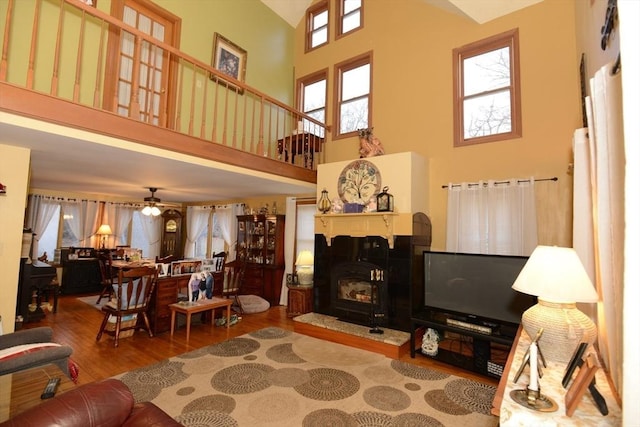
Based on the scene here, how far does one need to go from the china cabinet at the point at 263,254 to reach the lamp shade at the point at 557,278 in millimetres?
4855

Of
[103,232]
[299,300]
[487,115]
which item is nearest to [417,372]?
[299,300]

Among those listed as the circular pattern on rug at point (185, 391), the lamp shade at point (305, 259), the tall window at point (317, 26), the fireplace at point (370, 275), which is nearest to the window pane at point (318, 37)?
the tall window at point (317, 26)

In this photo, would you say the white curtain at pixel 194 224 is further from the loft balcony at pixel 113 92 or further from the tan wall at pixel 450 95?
the tan wall at pixel 450 95

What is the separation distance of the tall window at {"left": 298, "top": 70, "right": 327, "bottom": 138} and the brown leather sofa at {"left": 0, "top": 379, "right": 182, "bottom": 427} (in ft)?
16.1

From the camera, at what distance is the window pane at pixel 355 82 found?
5.55 metres

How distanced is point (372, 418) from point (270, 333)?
2.22 metres

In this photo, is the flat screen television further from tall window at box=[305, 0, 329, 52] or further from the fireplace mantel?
tall window at box=[305, 0, 329, 52]

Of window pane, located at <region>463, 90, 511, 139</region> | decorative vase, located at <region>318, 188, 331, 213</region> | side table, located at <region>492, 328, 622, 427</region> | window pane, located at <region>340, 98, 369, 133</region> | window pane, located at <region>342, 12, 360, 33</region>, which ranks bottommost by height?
side table, located at <region>492, 328, 622, 427</region>

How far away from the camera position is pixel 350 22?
5883 mm

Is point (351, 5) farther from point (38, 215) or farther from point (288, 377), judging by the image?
point (38, 215)

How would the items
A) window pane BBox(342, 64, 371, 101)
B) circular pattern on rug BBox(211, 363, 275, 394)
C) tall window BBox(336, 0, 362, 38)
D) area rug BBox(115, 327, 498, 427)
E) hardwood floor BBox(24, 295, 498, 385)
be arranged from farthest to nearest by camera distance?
tall window BBox(336, 0, 362, 38), window pane BBox(342, 64, 371, 101), hardwood floor BBox(24, 295, 498, 385), circular pattern on rug BBox(211, 363, 275, 394), area rug BBox(115, 327, 498, 427)

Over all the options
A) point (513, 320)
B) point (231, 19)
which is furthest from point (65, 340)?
point (231, 19)

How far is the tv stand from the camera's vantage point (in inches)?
124

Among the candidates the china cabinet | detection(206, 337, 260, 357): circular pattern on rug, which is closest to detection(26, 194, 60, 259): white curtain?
the china cabinet
